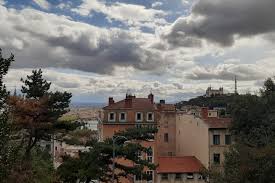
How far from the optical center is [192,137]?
65500 mm

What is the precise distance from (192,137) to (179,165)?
7381 mm

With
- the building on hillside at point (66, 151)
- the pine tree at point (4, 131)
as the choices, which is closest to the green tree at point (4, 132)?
the pine tree at point (4, 131)

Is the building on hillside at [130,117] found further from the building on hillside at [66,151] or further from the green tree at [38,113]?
the green tree at [38,113]

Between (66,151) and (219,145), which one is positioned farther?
(66,151)

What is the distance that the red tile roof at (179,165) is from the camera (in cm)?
5841

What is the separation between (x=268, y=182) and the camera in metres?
34.1

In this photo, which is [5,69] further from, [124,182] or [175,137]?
→ [175,137]

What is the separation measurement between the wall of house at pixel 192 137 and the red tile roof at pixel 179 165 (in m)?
1.16

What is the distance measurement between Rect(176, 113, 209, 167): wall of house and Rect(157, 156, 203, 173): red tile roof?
1.16 meters

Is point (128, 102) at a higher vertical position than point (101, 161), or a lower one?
higher

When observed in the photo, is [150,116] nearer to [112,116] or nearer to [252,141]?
[112,116]

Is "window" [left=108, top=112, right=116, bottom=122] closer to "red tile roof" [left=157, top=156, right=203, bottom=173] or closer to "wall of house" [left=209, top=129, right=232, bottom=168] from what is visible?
"red tile roof" [left=157, top=156, right=203, bottom=173]

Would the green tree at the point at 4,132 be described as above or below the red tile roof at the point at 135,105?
below

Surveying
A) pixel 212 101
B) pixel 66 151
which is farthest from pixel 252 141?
pixel 212 101
